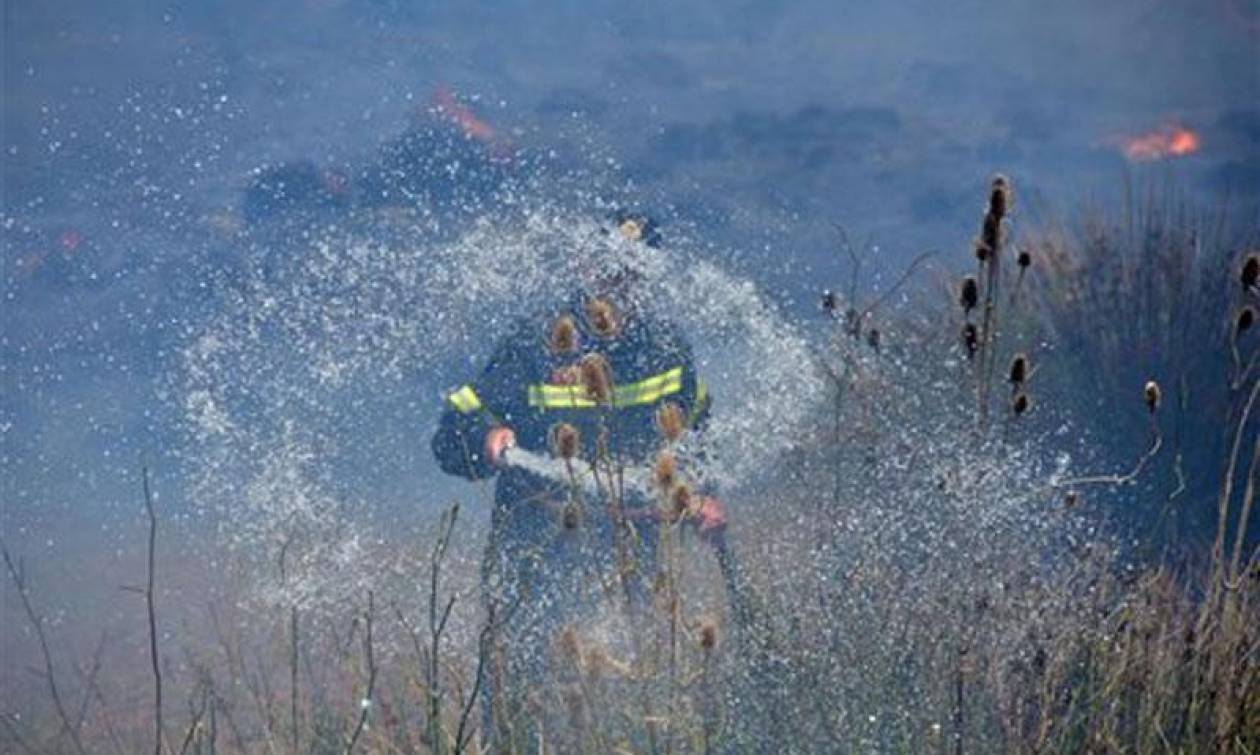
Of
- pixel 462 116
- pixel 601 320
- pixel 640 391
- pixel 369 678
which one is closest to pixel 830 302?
pixel 601 320

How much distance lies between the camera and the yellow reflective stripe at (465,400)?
587 cm

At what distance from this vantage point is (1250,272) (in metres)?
2.50

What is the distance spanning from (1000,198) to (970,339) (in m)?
0.31

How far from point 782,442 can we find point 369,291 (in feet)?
112

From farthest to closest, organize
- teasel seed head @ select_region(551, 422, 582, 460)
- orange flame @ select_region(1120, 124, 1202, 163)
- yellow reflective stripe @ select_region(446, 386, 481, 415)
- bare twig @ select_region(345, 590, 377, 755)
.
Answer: orange flame @ select_region(1120, 124, 1202, 163)
yellow reflective stripe @ select_region(446, 386, 481, 415)
teasel seed head @ select_region(551, 422, 582, 460)
bare twig @ select_region(345, 590, 377, 755)

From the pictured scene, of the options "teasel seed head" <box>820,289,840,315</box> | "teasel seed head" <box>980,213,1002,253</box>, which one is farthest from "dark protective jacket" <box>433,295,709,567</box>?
"teasel seed head" <box>980,213,1002,253</box>

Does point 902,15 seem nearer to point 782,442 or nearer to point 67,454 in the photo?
point 782,442

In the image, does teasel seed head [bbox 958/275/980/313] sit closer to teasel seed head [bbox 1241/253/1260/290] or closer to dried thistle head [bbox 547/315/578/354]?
teasel seed head [bbox 1241/253/1260/290]

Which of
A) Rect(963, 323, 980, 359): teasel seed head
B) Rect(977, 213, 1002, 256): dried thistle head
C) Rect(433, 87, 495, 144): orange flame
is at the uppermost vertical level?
Rect(433, 87, 495, 144): orange flame

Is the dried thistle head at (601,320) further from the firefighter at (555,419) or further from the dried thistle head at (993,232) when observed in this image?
the firefighter at (555,419)

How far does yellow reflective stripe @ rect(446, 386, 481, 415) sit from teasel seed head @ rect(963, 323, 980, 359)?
3749 mm

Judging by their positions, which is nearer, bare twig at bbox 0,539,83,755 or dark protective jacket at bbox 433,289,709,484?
bare twig at bbox 0,539,83,755

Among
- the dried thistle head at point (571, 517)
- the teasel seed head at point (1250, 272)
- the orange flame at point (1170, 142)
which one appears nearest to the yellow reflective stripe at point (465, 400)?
the dried thistle head at point (571, 517)

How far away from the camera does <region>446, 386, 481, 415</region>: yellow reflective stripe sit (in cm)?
587
